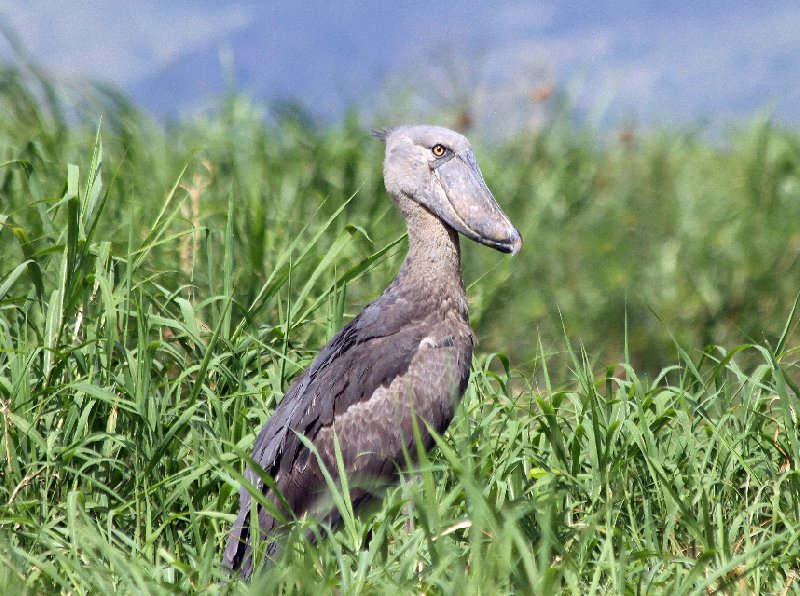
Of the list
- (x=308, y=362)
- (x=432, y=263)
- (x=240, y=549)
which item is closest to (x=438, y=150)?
(x=432, y=263)

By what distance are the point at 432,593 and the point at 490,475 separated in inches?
31.4

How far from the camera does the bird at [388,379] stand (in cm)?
348

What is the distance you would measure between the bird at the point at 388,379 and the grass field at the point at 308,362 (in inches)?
5.6

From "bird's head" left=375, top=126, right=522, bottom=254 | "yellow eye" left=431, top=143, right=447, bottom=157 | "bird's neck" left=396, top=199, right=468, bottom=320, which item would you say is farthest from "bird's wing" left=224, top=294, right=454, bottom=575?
"yellow eye" left=431, top=143, right=447, bottom=157

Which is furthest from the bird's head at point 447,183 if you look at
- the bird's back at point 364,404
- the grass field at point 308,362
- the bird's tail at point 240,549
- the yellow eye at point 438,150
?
the bird's tail at point 240,549

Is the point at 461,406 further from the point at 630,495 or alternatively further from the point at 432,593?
the point at 432,593

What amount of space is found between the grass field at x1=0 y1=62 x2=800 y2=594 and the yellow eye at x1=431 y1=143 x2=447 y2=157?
0.40 metres

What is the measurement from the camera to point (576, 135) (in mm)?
7355

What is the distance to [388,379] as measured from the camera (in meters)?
3.65

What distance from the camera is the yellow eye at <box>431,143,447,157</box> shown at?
163 inches

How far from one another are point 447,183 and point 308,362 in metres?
0.82

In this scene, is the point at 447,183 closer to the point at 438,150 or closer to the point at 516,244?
the point at 438,150

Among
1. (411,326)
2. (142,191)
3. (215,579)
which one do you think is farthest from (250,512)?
(142,191)

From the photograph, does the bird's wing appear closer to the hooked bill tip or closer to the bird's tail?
the bird's tail
